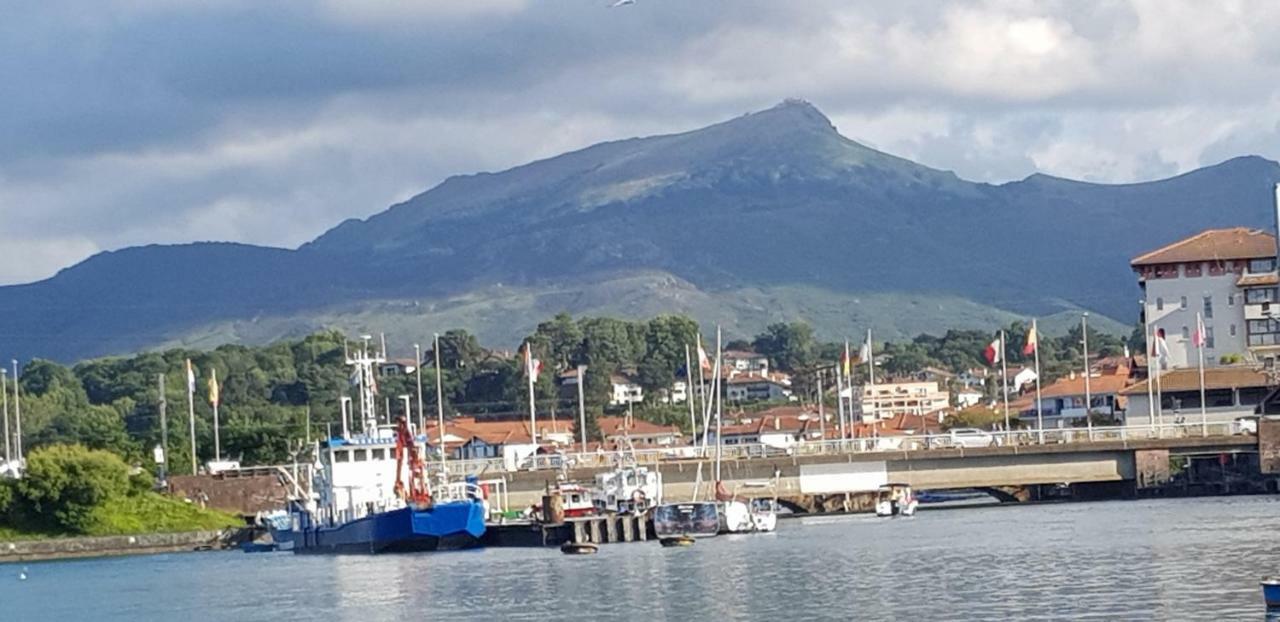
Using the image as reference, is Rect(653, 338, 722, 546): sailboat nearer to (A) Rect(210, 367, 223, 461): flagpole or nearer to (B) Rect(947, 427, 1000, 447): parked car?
(B) Rect(947, 427, 1000, 447): parked car

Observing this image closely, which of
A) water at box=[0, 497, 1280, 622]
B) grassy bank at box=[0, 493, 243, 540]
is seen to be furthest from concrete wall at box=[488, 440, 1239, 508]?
grassy bank at box=[0, 493, 243, 540]

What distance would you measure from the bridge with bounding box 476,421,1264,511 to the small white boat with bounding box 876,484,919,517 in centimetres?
77

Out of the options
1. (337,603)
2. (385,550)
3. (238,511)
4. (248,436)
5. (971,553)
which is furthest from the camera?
(248,436)

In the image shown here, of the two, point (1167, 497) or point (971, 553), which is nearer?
point (971, 553)

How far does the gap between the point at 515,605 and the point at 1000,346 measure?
7750cm

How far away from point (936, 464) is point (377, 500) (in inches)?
1405

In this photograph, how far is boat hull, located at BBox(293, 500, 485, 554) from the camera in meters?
104

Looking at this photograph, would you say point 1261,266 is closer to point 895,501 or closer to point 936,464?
point 936,464

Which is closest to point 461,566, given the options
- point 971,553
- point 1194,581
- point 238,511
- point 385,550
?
point 385,550

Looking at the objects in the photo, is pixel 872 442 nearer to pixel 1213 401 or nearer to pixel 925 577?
pixel 1213 401

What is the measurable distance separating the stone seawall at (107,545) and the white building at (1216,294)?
79567 mm

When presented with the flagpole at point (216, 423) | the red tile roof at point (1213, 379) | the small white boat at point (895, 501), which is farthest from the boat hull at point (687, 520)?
the red tile roof at point (1213, 379)

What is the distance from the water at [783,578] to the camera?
63.8 meters

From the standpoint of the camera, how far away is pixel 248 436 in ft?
534
